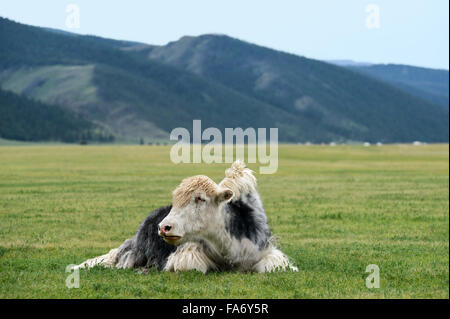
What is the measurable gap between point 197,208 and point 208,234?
0.43 m

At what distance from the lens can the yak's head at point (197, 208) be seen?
8133 mm

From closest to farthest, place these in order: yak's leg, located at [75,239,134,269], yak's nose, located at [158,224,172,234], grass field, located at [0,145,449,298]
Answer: yak's nose, located at [158,224,172,234] → grass field, located at [0,145,449,298] → yak's leg, located at [75,239,134,269]

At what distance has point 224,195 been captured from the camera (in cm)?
837

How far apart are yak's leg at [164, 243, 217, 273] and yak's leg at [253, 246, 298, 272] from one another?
24.7 inches

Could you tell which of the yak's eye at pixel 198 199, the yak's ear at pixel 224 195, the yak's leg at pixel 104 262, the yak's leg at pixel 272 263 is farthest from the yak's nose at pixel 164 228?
the yak's leg at pixel 104 262

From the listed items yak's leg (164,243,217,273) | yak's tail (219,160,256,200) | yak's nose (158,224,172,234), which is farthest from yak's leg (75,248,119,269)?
yak's nose (158,224,172,234)

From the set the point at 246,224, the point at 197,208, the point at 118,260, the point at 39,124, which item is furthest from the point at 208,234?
the point at 39,124

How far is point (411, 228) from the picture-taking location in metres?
15.7

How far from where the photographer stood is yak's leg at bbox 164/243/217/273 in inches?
344

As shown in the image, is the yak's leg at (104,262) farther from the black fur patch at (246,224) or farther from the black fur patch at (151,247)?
the black fur patch at (246,224)

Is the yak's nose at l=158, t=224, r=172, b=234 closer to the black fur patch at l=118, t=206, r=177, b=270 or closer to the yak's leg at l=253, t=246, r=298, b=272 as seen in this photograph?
the black fur patch at l=118, t=206, r=177, b=270

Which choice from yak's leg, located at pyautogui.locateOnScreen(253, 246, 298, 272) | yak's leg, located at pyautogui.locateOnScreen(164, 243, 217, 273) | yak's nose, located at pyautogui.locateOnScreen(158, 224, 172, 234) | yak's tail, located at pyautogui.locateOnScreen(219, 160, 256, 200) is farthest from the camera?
yak's tail, located at pyautogui.locateOnScreen(219, 160, 256, 200)

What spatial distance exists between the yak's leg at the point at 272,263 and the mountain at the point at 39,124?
428ft
